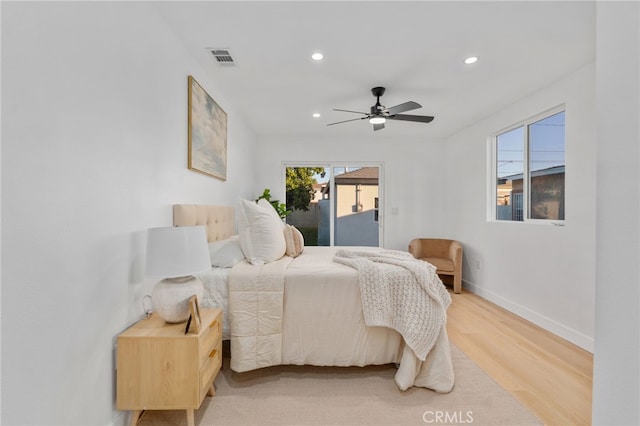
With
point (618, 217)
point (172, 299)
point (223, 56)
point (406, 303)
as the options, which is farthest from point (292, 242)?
point (618, 217)

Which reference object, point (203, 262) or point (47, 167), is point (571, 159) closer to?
point (203, 262)

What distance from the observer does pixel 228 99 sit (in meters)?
3.21

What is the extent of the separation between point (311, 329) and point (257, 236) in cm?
81

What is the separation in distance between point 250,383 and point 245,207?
1271mm

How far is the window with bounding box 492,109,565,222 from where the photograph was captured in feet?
9.42

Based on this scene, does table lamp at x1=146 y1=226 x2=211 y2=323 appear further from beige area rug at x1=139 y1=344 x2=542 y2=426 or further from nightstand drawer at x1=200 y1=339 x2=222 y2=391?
beige area rug at x1=139 y1=344 x2=542 y2=426

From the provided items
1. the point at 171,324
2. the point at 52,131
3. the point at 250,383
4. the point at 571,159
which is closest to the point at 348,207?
the point at 571,159

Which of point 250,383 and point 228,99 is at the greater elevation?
point 228,99

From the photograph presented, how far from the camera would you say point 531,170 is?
3246 millimetres

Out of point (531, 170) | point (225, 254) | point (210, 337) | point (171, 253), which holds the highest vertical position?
point (531, 170)

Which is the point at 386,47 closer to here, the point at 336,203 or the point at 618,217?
the point at 618,217

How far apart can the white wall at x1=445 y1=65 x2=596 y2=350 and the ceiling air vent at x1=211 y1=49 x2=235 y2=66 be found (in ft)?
9.91

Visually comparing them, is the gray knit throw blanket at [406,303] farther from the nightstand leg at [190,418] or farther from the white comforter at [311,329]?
the nightstand leg at [190,418]

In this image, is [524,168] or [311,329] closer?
[311,329]
